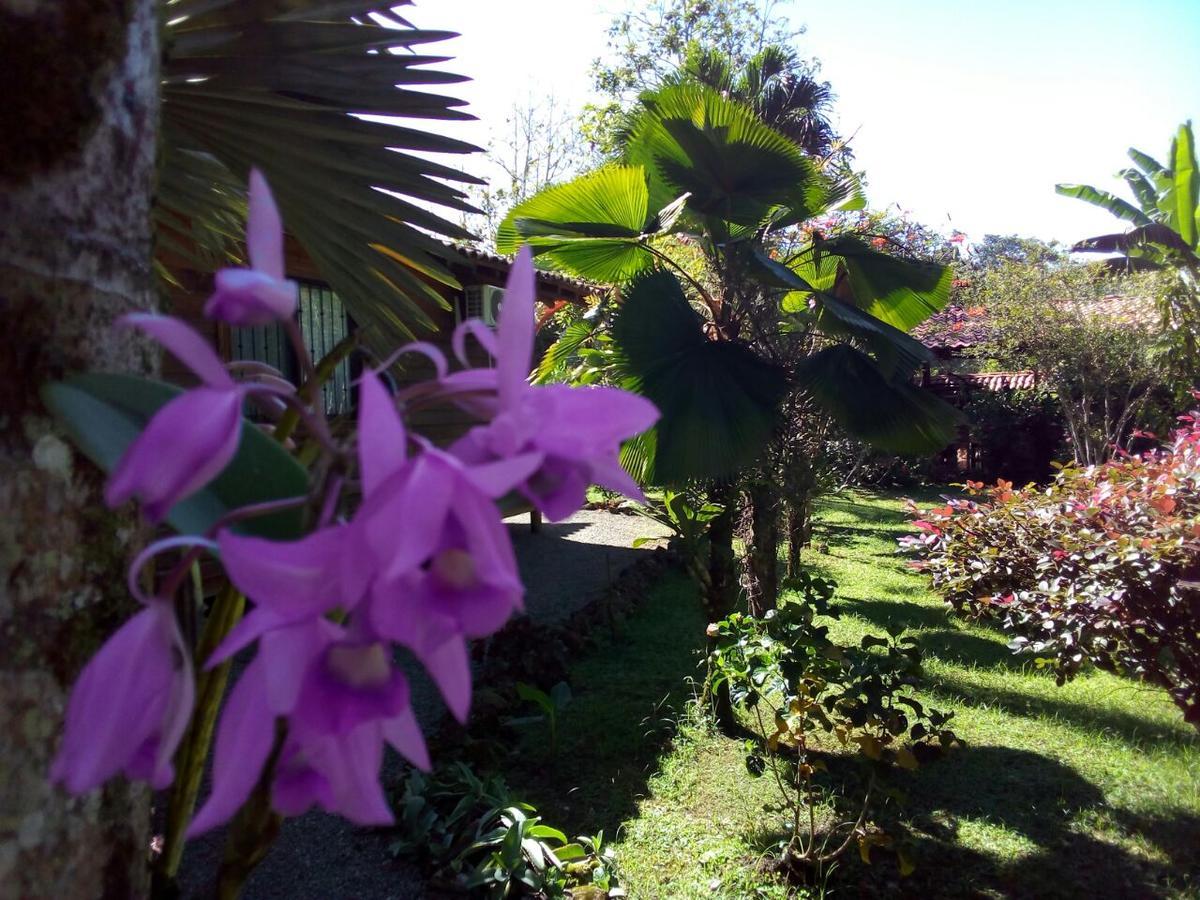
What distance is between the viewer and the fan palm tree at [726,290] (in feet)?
12.4

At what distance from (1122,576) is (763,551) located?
1882 mm

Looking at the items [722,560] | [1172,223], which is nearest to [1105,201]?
[1172,223]

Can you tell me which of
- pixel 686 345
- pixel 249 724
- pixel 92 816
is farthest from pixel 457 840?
pixel 249 724

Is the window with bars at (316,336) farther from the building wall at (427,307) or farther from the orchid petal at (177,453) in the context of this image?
the orchid petal at (177,453)

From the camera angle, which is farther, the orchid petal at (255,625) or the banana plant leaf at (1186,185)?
the banana plant leaf at (1186,185)

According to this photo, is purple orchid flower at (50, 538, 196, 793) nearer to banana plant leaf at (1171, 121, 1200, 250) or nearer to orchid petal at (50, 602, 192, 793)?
orchid petal at (50, 602, 192, 793)

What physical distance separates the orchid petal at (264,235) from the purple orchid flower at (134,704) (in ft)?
0.42

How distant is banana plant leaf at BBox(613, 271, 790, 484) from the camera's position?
3654 millimetres

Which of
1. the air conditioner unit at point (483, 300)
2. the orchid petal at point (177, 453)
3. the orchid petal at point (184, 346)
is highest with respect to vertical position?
the air conditioner unit at point (483, 300)

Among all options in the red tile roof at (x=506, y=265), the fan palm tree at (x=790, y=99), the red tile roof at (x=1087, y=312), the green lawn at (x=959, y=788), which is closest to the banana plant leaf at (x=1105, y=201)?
the red tile roof at (x=1087, y=312)

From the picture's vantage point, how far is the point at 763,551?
4.90 meters

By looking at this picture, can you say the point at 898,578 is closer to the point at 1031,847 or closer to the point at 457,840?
the point at 1031,847

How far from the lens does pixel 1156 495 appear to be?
425cm

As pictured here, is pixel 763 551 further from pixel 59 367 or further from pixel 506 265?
pixel 59 367
